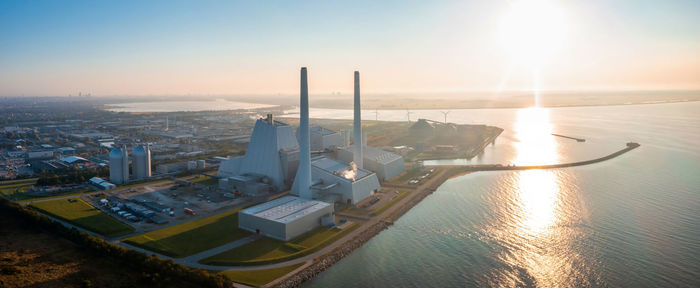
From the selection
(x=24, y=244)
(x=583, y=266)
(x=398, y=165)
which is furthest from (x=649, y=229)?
(x=24, y=244)

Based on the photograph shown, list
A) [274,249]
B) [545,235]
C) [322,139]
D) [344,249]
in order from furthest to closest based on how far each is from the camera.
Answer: [322,139]
[545,235]
[344,249]
[274,249]

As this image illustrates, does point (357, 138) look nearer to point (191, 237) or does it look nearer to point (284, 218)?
point (284, 218)

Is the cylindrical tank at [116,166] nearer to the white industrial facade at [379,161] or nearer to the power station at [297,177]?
the power station at [297,177]

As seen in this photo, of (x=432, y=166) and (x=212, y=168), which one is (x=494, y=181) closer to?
(x=432, y=166)

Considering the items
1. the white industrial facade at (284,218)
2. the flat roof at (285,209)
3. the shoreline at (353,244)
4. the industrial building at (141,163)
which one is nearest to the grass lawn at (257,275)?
the shoreline at (353,244)

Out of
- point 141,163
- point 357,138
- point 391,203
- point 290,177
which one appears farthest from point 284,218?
point 141,163

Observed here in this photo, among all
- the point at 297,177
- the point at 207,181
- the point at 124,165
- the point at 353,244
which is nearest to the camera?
the point at 353,244
